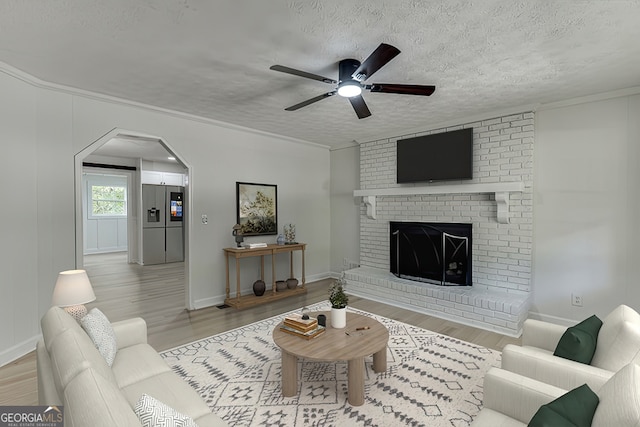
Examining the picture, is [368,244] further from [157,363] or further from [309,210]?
[157,363]

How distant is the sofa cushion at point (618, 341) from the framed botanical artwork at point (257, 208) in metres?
4.11

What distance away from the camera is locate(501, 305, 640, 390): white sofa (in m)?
1.51

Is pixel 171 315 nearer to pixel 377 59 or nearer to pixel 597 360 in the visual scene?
pixel 377 59

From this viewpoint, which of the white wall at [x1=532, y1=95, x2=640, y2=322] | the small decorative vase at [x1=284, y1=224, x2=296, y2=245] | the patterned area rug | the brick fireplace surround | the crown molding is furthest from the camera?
the small decorative vase at [x1=284, y1=224, x2=296, y2=245]

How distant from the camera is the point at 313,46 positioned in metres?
2.34

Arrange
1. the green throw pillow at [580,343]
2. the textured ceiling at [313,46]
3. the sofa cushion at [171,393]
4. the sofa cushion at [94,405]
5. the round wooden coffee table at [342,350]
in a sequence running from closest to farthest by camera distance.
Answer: the sofa cushion at [94,405]
the sofa cushion at [171,393]
the green throw pillow at [580,343]
the textured ceiling at [313,46]
the round wooden coffee table at [342,350]

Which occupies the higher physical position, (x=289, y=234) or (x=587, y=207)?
(x=587, y=207)

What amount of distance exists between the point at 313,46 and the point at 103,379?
234 centimetres

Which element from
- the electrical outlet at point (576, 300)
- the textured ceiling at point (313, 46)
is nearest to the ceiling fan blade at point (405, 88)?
the textured ceiling at point (313, 46)

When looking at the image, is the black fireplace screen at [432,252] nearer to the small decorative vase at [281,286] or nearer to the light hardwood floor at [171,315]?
the light hardwood floor at [171,315]

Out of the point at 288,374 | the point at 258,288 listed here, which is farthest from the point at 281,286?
the point at 288,374

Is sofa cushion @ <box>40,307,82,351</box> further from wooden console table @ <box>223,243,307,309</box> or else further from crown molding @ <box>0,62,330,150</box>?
wooden console table @ <box>223,243,307,309</box>

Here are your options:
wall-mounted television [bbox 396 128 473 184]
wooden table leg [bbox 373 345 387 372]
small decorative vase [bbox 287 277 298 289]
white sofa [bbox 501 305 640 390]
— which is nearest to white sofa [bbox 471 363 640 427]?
white sofa [bbox 501 305 640 390]

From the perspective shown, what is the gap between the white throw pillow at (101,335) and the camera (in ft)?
5.86
